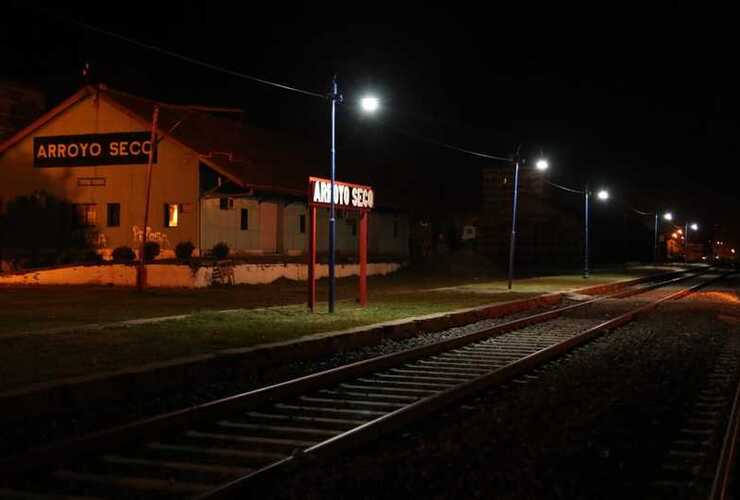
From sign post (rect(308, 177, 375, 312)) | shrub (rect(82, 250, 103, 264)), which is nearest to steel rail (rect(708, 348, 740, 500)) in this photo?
sign post (rect(308, 177, 375, 312))

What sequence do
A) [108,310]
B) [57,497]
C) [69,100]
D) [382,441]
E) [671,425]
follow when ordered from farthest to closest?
[69,100] < [108,310] < [671,425] < [382,441] < [57,497]

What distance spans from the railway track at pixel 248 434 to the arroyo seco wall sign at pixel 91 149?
27.0 meters

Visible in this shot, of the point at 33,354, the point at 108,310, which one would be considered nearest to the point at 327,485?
the point at 33,354

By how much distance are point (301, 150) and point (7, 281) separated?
20.6 metres

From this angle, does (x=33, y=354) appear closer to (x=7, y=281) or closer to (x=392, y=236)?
(x=7, y=281)

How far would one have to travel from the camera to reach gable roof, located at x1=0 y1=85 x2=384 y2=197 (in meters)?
37.4

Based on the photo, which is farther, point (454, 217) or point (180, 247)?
point (454, 217)

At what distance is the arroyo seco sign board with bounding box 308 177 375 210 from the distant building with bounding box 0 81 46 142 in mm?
27637

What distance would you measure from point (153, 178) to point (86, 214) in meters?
4.17

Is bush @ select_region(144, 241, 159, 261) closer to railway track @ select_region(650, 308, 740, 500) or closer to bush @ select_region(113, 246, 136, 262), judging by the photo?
bush @ select_region(113, 246, 136, 262)

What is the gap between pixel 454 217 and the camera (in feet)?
241

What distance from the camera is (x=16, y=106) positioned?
152ft

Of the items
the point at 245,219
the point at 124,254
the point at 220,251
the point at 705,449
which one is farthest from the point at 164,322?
the point at 245,219

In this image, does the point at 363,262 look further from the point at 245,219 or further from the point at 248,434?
the point at 245,219
